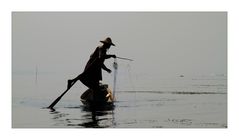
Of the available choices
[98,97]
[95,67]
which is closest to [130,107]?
[98,97]

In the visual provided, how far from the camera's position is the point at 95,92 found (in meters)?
→ 13.8

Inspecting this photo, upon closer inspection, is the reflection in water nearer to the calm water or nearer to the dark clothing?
the calm water

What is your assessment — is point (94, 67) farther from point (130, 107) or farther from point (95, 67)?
point (130, 107)

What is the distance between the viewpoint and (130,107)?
13570mm

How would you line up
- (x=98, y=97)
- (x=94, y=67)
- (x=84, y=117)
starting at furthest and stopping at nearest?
(x=98, y=97), (x=94, y=67), (x=84, y=117)

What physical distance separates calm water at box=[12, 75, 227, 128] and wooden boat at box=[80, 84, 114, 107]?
0.07 m

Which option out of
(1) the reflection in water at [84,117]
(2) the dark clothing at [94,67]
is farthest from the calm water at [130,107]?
(2) the dark clothing at [94,67]

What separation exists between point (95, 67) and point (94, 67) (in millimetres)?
14

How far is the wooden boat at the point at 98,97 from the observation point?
13.6 meters

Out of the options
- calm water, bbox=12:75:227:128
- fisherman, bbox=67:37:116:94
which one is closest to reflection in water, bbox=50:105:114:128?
calm water, bbox=12:75:227:128

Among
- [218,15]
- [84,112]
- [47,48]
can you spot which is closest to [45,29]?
[47,48]

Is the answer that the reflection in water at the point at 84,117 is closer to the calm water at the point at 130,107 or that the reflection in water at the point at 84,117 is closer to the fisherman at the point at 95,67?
the calm water at the point at 130,107

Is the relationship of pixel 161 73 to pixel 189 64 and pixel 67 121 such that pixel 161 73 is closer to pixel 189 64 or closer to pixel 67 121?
pixel 189 64
